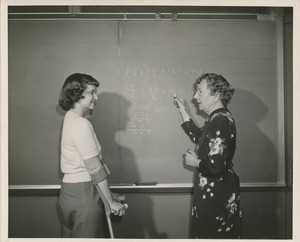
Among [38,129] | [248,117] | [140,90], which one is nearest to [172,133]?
[140,90]

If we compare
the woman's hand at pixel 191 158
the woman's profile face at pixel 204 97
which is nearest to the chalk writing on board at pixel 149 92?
the woman's profile face at pixel 204 97

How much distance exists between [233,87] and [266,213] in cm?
57

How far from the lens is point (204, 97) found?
4.45 feet

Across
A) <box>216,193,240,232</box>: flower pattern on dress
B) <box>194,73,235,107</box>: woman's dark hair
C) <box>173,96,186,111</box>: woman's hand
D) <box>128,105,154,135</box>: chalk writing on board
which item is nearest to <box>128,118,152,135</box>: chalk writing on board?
<box>128,105,154,135</box>: chalk writing on board

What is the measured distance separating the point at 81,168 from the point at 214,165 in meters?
0.52

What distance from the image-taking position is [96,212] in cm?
129

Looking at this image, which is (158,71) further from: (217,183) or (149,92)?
(217,183)

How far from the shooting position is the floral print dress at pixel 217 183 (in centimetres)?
128

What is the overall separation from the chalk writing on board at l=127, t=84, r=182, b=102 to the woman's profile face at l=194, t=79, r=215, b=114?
0.12 metres

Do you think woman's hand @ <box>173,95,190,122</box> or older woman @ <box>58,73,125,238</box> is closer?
older woman @ <box>58,73,125,238</box>

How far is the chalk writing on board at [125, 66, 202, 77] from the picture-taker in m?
1.36

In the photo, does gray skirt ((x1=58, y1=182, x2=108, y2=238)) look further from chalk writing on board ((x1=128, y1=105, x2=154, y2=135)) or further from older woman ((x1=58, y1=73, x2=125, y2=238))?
chalk writing on board ((x1=128, y1=105, x2=154, y2=135))

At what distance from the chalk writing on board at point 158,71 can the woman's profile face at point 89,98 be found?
161 millimetres

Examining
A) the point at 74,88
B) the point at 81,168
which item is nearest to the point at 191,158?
the point at 81,168
